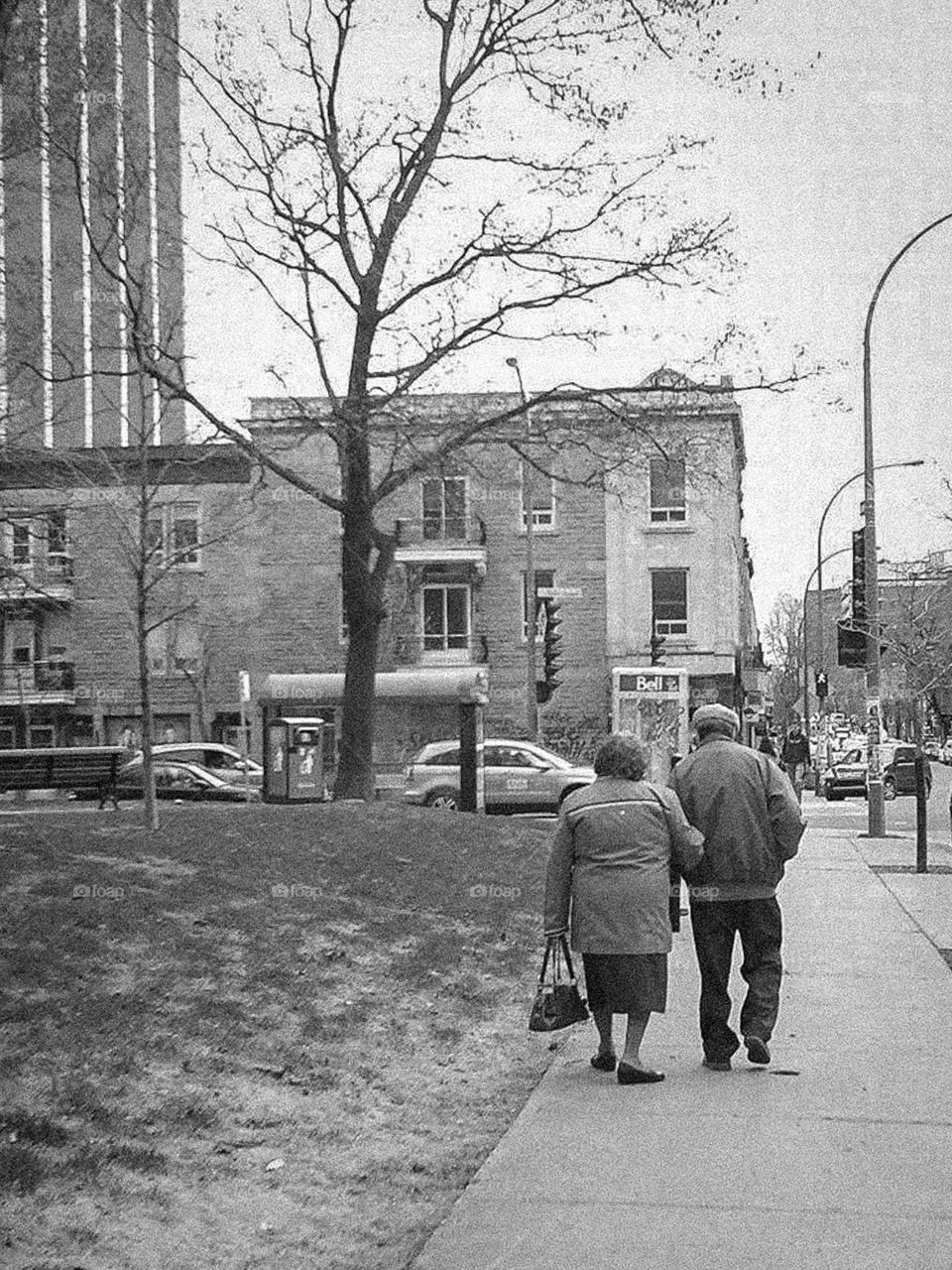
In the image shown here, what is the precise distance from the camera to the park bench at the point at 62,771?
77.5 feet

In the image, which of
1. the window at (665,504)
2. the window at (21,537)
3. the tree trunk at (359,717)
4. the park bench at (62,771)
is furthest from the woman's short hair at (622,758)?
the window at (665,504)

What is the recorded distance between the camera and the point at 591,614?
168ft

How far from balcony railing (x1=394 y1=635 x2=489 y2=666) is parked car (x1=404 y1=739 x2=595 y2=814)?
61.3 ft

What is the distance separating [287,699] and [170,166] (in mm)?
19694

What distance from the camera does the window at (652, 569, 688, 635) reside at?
51.2 meters

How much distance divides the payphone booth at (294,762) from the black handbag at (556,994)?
2019cm

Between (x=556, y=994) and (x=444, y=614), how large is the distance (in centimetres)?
4380

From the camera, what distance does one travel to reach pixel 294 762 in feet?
92.8

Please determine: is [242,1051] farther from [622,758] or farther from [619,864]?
[622,758]

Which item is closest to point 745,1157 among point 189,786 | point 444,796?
point 444,796

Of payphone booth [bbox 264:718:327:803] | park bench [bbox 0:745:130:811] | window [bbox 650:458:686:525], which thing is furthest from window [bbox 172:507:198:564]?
window [bbox 650:458:686:525]

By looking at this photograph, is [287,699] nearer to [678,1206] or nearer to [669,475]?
[669,475]

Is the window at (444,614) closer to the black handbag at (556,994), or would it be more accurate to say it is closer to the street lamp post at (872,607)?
the street lamp post at (872,607)

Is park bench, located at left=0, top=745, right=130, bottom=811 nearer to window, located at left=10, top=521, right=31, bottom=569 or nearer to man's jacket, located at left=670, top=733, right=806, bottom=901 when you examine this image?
window, located at left=10, top=521, right=31, bottom=569
